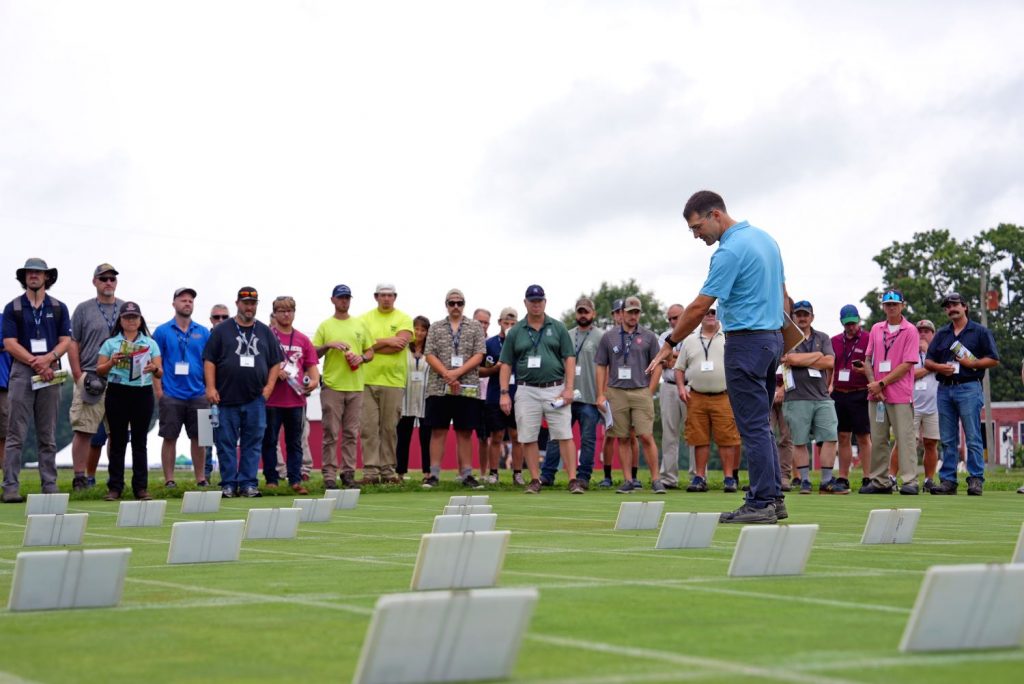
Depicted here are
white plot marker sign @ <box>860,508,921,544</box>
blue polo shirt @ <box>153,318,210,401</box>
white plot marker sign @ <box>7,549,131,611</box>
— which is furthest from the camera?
blue polo shirt @ <box>153,318,210,401</box>

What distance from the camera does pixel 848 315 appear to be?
17875 millimetres

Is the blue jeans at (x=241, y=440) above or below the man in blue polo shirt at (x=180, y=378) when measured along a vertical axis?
below

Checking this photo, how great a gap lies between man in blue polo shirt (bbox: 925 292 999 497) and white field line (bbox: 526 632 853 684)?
1267 centimetres

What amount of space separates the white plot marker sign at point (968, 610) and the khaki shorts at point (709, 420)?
40.3ft

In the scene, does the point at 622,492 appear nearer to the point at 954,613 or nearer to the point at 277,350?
the point at 277,350

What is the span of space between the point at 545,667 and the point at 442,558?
1.88 meters

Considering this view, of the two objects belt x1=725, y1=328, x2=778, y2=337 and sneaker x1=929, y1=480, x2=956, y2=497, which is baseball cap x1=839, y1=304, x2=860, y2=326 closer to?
sneaker x1=929, y1=480, x2=956, y2=497

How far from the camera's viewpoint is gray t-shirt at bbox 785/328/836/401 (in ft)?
56.5

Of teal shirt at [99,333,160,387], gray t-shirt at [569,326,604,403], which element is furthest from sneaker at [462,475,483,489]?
teal shirt at [99,333,160,387]

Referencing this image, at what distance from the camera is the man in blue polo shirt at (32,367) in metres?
14.1

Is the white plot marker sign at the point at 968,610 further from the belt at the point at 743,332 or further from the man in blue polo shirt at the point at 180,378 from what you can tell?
the man in blue polo shirt at the point at 180,378

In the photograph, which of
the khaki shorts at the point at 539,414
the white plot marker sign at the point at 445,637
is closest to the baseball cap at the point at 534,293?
the khaki shorts at the point at 539,414

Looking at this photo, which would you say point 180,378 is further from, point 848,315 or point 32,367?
point 848,315

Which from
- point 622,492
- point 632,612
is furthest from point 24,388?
point 632,612
